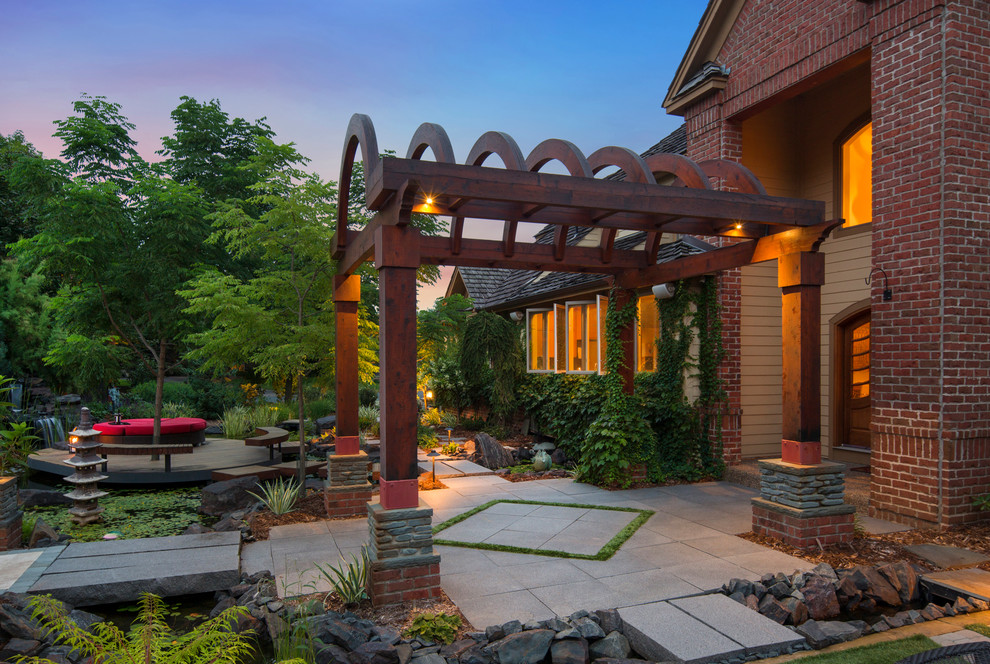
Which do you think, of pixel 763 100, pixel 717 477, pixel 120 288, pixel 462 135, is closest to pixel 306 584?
pixel 717 477

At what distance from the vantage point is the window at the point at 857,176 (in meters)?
8.62

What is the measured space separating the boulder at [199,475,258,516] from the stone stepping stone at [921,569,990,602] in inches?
304

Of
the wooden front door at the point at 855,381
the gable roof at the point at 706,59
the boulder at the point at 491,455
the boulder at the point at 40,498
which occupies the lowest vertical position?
the boulder at the point at 40,498

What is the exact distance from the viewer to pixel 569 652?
11.7 ft

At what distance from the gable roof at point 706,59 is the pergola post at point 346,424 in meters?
6.26

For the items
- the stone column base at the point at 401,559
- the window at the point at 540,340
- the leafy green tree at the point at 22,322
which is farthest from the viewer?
the leafy green tree at the point at 22,322

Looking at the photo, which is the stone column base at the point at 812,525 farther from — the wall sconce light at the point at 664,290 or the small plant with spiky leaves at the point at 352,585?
the small plant with spiky leaves at the point at 352,585

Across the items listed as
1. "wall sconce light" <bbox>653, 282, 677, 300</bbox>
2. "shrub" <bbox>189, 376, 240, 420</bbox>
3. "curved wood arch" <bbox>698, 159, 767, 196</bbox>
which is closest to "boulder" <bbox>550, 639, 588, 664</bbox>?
"curved wood arch" <bbox>698, 159, 767, 196</bbox>

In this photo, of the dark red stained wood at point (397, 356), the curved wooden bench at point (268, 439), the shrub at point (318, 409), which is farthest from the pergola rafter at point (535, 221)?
the shrub at point (318, 409)

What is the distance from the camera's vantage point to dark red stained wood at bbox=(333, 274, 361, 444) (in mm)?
7012

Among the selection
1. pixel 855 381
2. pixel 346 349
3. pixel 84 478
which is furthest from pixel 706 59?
pixel 84 478

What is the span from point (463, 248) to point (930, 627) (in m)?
5.56

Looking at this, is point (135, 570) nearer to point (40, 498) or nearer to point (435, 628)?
point (435, 628)

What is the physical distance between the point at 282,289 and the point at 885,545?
7.48m
